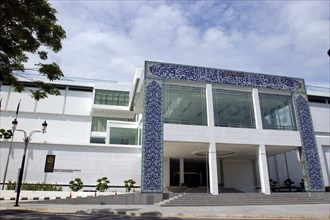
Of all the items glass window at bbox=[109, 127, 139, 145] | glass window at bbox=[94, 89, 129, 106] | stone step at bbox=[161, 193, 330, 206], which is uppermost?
glass window at bbox=[94, 89, 129, 106]

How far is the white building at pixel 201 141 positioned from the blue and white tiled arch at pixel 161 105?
68 mm

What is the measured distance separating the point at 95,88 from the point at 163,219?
25.4 metres

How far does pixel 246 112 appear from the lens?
2066 cm

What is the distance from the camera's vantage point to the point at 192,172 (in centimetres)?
2664

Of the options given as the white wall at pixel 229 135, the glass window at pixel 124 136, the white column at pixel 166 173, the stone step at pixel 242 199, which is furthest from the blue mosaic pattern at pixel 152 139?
the glass window at pixel 124 136

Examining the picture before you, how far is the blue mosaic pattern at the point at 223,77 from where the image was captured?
19.5 metres

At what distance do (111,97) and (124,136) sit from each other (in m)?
7.86

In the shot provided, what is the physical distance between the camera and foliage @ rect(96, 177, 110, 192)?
20891 mm

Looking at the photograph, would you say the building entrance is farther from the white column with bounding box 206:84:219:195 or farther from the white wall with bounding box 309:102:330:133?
the white wall with bounding box 309:102:330:133

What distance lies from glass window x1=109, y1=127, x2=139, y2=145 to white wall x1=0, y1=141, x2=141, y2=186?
3.18 metres

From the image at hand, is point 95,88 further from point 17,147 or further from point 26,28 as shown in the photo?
point 26,28

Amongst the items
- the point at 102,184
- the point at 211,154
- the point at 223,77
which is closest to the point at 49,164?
the point at 102,184

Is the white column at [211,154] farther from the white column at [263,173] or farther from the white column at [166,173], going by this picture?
the white column at [166,173]

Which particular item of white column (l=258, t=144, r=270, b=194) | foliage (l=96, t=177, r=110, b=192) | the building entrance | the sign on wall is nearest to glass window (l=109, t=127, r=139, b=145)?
the building entrance
